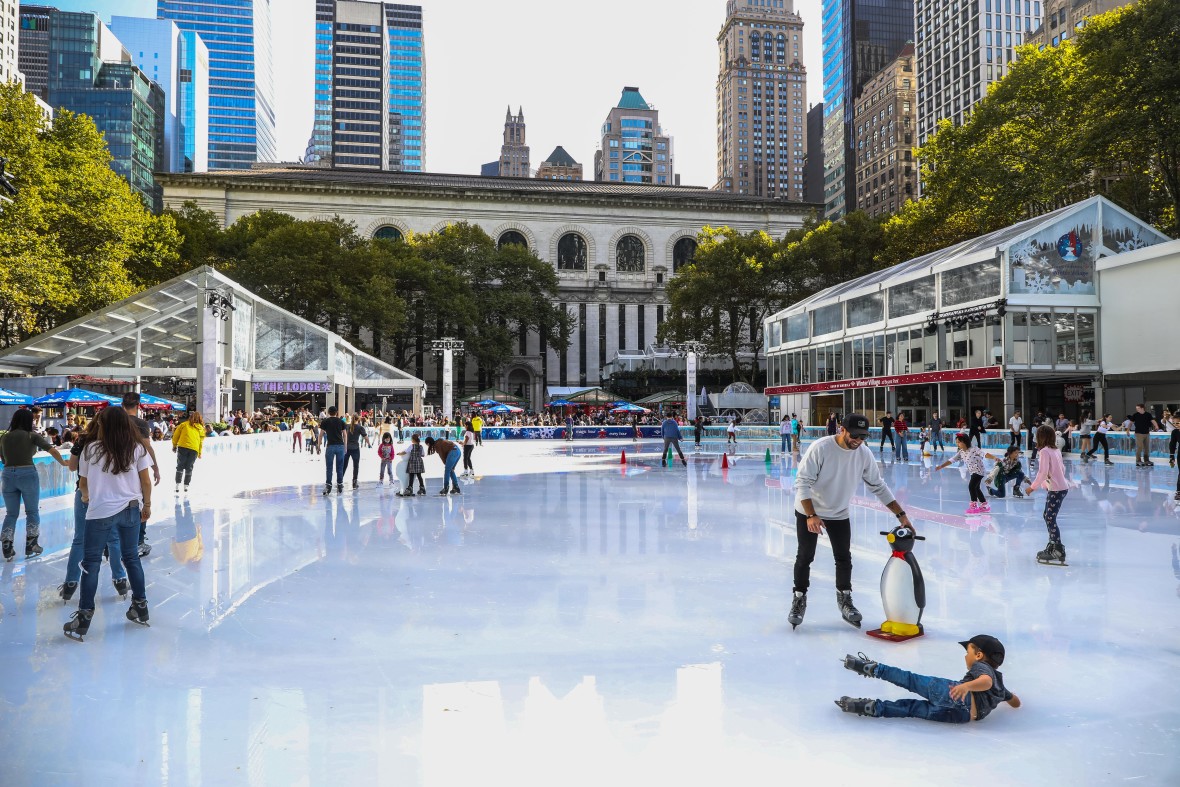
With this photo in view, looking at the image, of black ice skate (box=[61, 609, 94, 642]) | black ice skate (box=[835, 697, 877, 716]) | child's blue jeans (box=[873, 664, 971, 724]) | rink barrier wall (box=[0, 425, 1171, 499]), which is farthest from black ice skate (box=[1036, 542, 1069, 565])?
rink barrier wall (box=[0, 425, 1171, 499])

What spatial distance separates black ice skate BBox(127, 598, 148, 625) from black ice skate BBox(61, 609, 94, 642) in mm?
329

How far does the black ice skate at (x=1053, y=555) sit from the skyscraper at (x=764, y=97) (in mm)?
156084

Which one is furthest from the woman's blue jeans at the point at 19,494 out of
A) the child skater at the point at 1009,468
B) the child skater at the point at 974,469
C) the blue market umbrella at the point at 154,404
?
the blue market umbrella at the point at 154,404

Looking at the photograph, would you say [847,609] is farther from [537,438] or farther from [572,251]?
[572,251]

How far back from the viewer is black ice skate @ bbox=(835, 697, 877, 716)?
3975 millimetres

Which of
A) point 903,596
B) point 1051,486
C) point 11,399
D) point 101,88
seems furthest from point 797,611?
point 101,88

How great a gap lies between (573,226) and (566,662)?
7159cm

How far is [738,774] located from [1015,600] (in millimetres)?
4146

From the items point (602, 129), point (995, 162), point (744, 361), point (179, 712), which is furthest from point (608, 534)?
point (602, 129)

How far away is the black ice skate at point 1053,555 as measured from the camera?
8.00 meters

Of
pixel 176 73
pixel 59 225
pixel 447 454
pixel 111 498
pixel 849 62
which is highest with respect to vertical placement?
pixel 176 73

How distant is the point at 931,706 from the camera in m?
3.99

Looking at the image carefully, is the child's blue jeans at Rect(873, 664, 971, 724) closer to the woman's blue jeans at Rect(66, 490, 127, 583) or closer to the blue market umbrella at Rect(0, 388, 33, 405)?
the woman's blue jeans at Rect(66, 490, 127, 583)

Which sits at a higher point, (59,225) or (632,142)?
(632,142)
